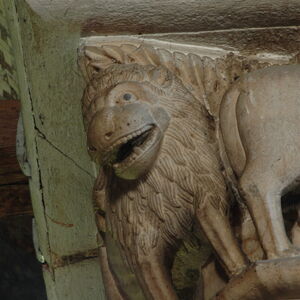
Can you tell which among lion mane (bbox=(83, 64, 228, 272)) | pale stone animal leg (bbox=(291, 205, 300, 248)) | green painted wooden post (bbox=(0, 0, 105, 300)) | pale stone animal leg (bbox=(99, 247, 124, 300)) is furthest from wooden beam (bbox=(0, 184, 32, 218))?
pale stone animal leg (bbox=(291, 205, 300, 248))

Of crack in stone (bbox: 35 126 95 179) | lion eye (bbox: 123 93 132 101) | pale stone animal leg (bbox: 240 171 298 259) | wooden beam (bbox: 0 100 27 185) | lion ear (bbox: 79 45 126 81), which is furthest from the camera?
wooden beam (bbox: 0 100 27 185)

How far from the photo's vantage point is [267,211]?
178cm

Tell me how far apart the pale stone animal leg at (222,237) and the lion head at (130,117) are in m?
0.11

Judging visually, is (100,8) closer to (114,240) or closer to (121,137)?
(121,137)

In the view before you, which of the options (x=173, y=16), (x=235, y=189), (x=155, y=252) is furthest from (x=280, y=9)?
(x=155, y=252)

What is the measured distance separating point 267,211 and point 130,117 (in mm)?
241

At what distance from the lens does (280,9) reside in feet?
6.36

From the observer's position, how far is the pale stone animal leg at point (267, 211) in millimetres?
1753

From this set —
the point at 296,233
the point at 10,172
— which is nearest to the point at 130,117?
the point at 296,233

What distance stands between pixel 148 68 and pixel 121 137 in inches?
5.6

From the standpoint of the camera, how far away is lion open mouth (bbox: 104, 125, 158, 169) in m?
1.83

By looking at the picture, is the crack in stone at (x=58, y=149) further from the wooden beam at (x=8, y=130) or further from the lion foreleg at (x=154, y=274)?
the wooden beam at (x=8, y=130)

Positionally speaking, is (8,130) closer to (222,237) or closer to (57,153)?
(57,153)

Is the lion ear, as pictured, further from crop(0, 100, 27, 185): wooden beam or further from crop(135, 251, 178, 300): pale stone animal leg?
crop(0, 100, 27, 185): wooden beam
